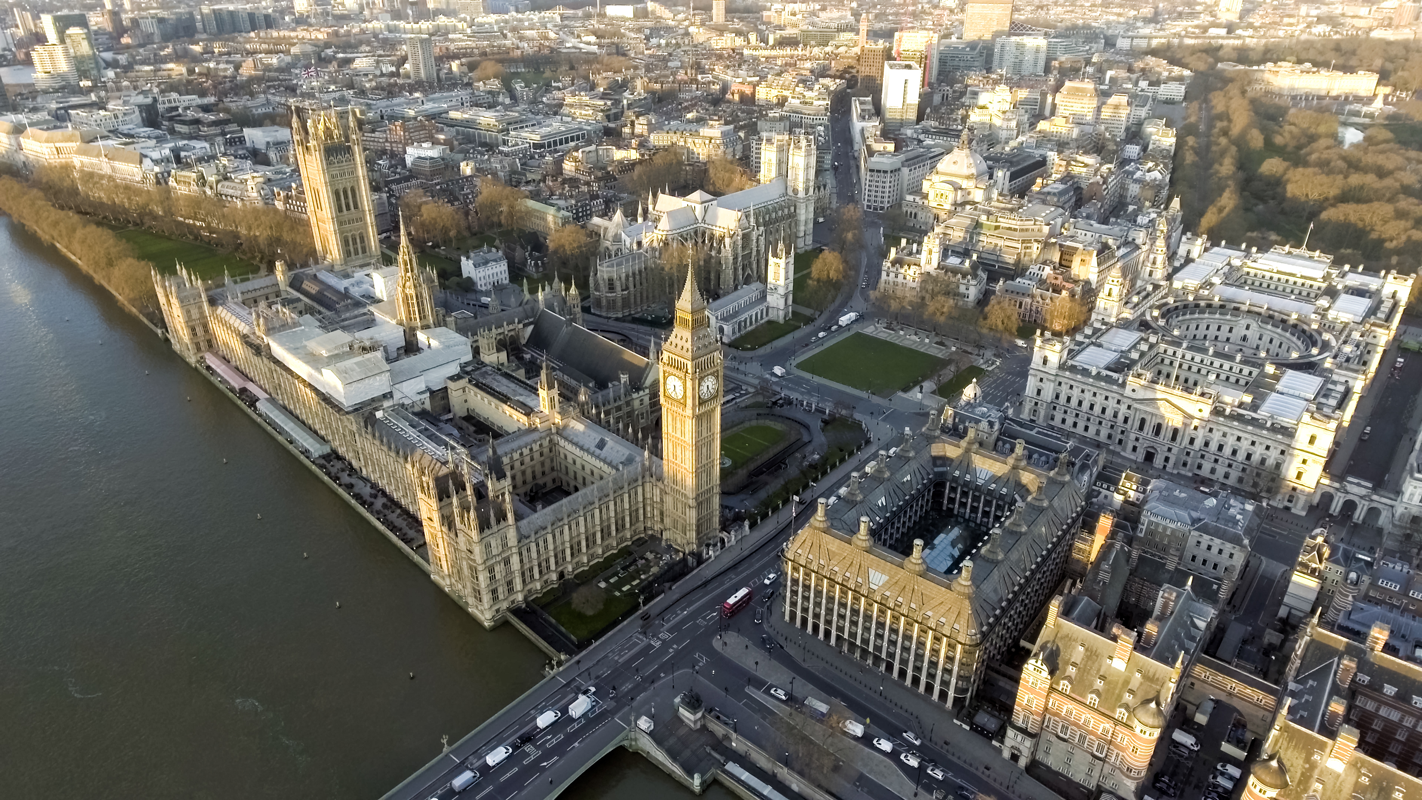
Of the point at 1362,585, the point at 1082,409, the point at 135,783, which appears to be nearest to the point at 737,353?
the point at 1082,409

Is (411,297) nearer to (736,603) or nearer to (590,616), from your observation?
Result: (590,616)

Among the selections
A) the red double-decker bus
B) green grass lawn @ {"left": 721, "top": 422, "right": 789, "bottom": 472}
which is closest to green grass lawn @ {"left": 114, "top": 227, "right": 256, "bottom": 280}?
green grass lawn @ {"left": 721, "top": 422, "right": 789, "bottom": 472}

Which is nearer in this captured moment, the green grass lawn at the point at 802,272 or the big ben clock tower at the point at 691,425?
the big ben clock tower at the point at 691,425

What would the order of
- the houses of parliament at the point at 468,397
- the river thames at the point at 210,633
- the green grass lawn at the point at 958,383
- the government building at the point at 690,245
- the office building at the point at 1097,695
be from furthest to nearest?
1. the government building at the point at 690,245
2. the green grass lawn at the point at 958,383
3. the houses of parliament at the point at 468,397
4. the river thames at the point at 210,633
5. the office building at the point at 1097,695

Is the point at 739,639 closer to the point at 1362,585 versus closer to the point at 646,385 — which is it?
the point at 646,385

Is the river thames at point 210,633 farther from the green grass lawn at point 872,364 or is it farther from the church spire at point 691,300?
the green grass lawn at point 872,364

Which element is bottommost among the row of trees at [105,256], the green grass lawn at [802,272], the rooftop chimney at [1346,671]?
the green grass lawn at [802,272]

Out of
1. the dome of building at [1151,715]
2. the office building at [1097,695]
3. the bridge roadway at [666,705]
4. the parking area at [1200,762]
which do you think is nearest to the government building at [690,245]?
the bridge roadway at [666,705]

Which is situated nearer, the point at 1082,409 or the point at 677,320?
the point at 677,320
